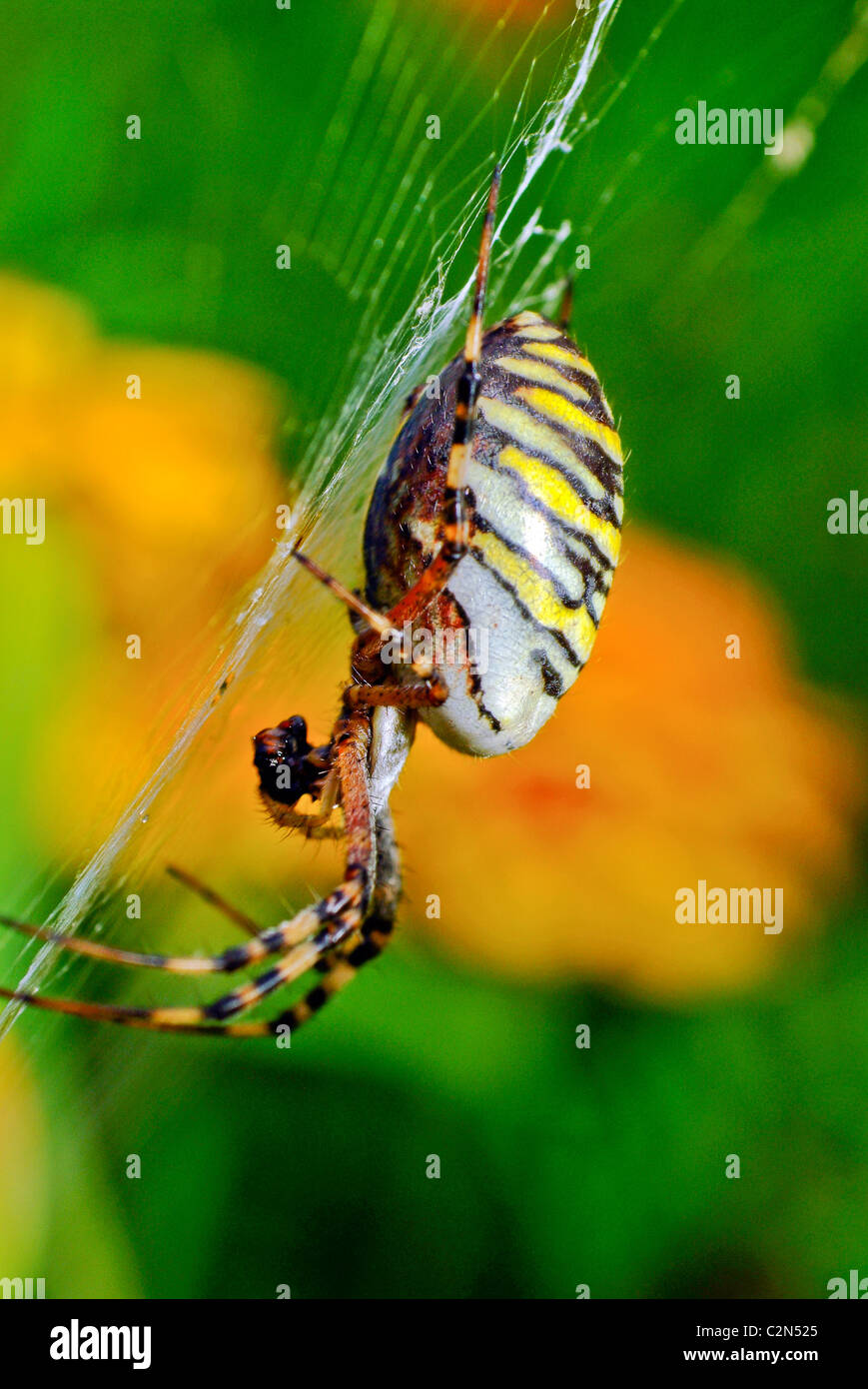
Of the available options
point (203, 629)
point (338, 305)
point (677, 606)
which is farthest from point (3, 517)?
point (677, 606)

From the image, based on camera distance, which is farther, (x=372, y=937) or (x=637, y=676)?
(x=637, y=676)

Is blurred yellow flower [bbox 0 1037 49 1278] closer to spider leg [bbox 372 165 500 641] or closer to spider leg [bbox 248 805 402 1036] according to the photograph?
spider leg [bbox 248 805 402 1036]

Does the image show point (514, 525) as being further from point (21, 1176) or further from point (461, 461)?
point (21, 1176)

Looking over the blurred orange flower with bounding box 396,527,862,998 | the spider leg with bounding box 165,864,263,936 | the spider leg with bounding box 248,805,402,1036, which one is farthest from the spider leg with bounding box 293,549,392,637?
the blurred orange flower with bounding box 396,527,862,998

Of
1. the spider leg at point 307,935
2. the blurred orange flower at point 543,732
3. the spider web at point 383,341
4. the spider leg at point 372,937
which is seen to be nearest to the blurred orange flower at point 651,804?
the blurred orange flower at point 543,732

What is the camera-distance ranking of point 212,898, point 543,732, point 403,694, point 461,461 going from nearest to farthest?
point 461,461
point 403,694
point 212,898
point 543,732

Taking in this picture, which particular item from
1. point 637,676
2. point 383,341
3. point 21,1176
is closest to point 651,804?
point 637,676
